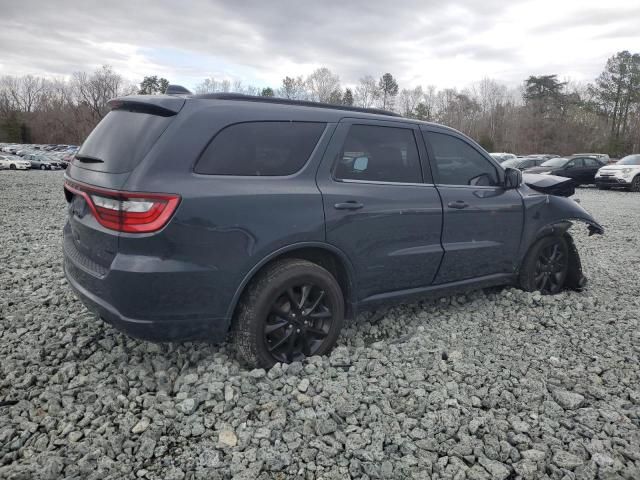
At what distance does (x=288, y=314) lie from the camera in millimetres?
3029

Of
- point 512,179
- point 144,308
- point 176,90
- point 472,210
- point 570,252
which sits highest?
point 176,90

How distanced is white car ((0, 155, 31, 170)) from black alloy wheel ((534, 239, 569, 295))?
37452 mm

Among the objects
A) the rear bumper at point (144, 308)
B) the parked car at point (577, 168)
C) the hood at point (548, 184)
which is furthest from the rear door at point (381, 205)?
the parked car at point (577, 168)

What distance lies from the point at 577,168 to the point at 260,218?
2153 cm

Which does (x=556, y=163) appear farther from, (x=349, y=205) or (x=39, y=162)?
(x=39, y=162)

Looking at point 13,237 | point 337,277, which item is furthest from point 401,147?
point 13,237

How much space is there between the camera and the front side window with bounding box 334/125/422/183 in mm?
3287

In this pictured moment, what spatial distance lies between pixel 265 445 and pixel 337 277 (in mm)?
1331

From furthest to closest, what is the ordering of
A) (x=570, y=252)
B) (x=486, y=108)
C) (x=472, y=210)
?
(x=486, y=108) < (x=570, y=252) < (x=472, y=210)

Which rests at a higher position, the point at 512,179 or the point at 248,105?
the point at 248,105

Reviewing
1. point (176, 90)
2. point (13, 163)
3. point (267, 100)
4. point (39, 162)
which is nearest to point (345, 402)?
point (267, 100)

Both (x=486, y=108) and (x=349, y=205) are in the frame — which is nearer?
(x=349, y=205)

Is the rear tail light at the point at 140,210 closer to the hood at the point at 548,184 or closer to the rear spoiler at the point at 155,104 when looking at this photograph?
the rear spoiler at the point at 155,104

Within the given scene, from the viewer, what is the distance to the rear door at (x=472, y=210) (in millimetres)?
3832
